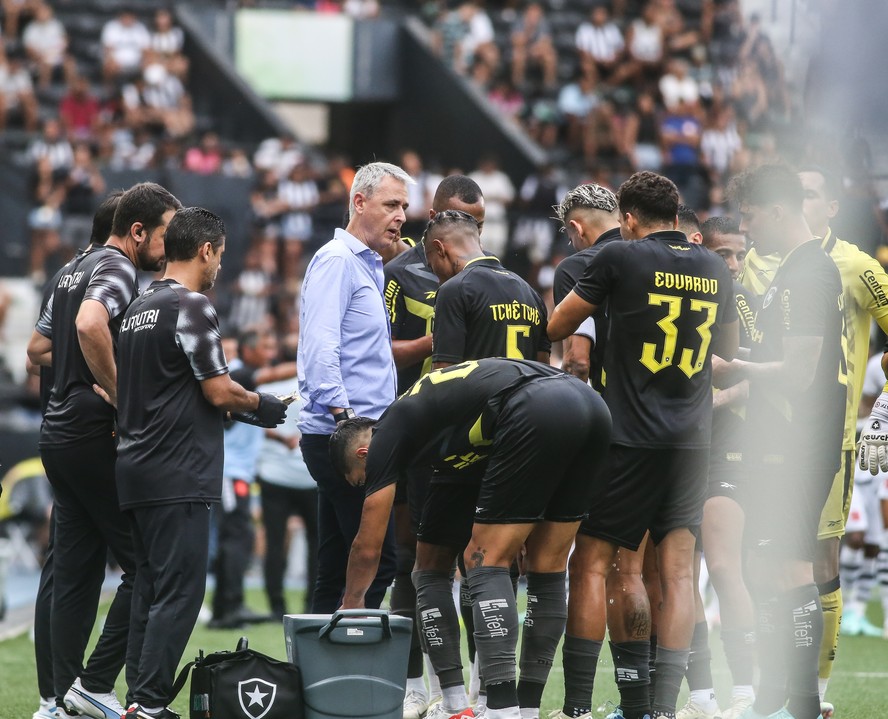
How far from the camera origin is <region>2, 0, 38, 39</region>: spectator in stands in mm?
22266

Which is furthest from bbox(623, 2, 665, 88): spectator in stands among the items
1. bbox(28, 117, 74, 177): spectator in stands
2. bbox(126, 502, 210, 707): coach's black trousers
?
bbox(126, 502, 210, 707): coach's black trousers

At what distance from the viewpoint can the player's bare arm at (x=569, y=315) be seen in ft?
19.4

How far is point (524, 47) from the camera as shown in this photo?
82.2 ft

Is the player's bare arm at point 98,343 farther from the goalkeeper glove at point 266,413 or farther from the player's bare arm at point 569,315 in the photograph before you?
the player's bare arm at point 569,315

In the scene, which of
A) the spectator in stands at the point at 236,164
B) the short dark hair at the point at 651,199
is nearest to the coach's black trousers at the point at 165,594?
the short dark hair at the point at 651,199

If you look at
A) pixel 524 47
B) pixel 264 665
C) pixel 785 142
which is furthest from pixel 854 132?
pixel 524 47

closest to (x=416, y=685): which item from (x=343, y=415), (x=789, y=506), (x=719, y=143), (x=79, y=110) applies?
(x=343, y=415)

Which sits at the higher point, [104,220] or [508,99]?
[508,99]

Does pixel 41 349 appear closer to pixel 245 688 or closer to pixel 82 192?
pixel 245 688

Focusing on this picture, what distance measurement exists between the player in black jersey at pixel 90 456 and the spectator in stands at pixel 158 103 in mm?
15315

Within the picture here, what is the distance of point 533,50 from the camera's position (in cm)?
2495

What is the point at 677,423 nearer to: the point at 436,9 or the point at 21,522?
the point at 21,522

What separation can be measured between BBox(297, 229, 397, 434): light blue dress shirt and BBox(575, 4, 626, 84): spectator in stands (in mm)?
18936

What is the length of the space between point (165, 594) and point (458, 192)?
258cm
